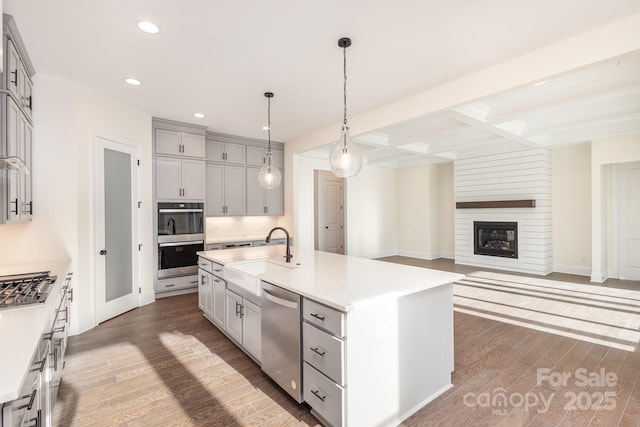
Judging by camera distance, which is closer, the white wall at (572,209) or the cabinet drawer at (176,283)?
the cabinet drawer at (176,283)

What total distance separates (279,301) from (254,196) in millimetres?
4083

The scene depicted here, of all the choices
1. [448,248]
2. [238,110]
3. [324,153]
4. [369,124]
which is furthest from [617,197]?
[238,110]

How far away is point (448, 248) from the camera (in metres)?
8.47

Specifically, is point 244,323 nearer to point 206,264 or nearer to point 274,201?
point 206,264

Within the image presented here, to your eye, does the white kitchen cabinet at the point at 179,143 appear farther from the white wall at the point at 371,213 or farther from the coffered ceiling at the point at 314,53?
the white wall at the point at 371,213

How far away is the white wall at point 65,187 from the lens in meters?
3.17

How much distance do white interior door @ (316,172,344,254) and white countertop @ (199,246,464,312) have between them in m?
4.93

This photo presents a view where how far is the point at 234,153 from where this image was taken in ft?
19.0

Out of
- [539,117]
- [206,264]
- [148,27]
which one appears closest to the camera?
[148,27]

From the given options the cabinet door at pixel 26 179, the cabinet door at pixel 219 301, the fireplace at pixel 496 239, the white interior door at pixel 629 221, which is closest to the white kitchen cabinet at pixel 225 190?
the cabinet door at pixel 219 301

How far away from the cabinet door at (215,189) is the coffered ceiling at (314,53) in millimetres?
1123

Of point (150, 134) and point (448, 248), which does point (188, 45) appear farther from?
point (448, 248)

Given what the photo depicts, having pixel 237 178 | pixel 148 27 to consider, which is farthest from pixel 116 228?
pixel 148 27

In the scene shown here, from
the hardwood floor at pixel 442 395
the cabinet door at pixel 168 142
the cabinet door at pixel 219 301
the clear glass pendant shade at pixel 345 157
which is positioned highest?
the cabinet door at pixel 168 142
